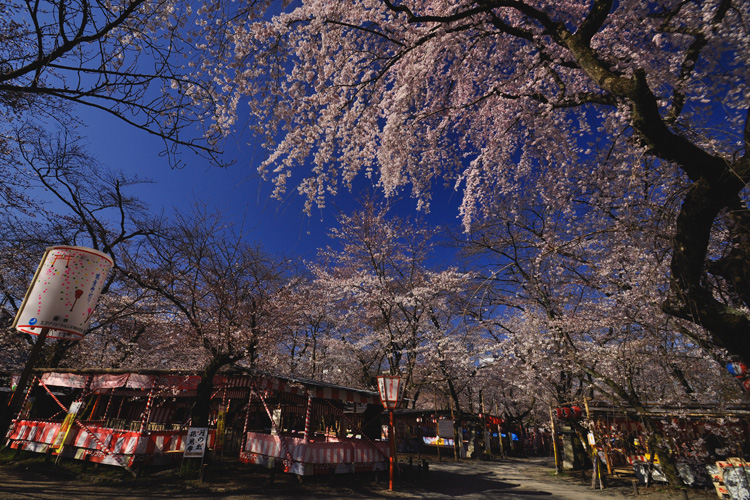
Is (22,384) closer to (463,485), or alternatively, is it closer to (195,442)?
(195,442)

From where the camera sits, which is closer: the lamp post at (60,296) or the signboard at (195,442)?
the lamp post at (60,296)

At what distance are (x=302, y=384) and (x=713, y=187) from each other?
34.8ft

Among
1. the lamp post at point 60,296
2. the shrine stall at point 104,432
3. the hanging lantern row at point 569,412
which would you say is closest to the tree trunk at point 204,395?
the shrine stall at point 104,432

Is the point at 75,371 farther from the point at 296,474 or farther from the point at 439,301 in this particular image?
the point at 439,301

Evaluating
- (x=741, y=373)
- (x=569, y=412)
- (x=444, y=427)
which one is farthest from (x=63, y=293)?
(x=444, y=427)

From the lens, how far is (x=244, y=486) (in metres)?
9.42

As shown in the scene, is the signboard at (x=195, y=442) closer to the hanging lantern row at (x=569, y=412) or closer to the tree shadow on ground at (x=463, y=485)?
the tree shadow on ground at (x=463, y=485)

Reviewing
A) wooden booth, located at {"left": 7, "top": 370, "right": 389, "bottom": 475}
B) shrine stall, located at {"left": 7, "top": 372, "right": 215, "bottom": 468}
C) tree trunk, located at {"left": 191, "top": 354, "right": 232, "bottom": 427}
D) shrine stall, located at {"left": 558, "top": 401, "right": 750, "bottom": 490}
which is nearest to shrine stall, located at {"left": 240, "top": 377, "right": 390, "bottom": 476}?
wooden booth, located at {"left": 7, "top": 370, "right": 389, "bottom": 475}

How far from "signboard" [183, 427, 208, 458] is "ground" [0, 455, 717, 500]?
2.42ft

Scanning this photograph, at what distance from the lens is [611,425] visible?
47.8 ft

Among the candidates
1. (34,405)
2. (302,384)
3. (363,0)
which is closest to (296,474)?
(302,384)

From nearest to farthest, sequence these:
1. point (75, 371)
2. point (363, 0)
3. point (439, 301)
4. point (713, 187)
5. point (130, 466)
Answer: point (713, 187), point (363, 0), point (130, 466), point (75, 371), point (439, 301)

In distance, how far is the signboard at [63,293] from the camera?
10.8 feet

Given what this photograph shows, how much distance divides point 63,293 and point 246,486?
8.59m
